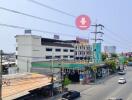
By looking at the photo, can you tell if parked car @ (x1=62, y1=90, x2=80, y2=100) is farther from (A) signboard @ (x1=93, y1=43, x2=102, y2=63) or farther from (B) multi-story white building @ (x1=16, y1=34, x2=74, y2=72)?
(B) multi-story white building @ (x1=16, y1=34, x2=74, y2=72)

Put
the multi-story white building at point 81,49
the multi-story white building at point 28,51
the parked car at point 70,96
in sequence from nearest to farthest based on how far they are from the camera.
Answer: the parked car at point 70,96
the multi-story white building at point 28,51
the multi-story white building at point 81,49

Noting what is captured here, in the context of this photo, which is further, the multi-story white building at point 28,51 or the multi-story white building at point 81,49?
the multi-story white building at point 81,49

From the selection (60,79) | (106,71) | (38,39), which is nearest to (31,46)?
(38,39)

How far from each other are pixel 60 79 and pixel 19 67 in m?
37.2

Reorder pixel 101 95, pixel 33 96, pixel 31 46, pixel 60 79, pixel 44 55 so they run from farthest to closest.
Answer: pixel 44 55
pixel 31 46
pixel 60 79
pixel 101 95
pixel 33 96

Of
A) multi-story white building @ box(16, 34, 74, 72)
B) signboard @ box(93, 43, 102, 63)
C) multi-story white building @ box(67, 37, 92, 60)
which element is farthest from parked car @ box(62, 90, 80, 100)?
multi-story white building @ box(67, 37, 92, 60)

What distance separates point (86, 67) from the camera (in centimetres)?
8625

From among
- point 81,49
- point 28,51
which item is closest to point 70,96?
point 28,51

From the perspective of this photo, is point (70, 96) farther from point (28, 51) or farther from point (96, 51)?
point (28, 51)

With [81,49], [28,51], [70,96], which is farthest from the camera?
[81,49]

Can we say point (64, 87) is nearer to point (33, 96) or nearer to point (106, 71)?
point (33, 96)

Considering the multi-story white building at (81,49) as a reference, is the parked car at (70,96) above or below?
below

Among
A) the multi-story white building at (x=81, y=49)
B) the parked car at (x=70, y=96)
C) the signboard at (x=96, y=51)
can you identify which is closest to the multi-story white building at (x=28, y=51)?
the signboard at (x=96, y=51)

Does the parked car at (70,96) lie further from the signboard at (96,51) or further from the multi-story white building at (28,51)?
the multi-story white building at (28,51)
